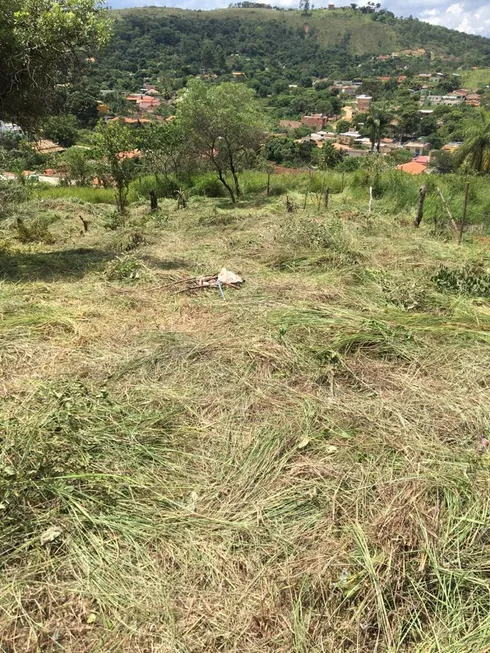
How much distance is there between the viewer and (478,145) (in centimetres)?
1503

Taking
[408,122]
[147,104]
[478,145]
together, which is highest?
[408,122]

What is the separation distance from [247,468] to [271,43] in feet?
500

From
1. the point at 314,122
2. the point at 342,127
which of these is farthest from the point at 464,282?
the point at 314,122

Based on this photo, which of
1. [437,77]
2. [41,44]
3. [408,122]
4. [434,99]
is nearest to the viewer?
[41,44]

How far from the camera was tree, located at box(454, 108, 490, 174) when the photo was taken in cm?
1470

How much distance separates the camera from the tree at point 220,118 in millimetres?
11359

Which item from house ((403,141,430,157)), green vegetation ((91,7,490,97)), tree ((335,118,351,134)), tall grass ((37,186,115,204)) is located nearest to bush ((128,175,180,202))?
tall grass ((37,186,115,204))

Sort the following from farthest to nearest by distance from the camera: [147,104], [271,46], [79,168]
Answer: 1. [271,46]
2. [147,104]
3. [79,168]

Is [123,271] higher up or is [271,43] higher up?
[271,43]

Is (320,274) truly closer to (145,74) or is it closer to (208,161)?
(208,161)

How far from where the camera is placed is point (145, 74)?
3457 inches

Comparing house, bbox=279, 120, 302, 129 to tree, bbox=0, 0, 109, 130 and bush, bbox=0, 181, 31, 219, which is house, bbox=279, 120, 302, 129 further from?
tree, bbox=0, 0, 109, 130

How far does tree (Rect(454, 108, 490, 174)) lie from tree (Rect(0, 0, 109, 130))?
504 inches

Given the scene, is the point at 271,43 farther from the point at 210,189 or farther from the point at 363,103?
the point at 210,189
